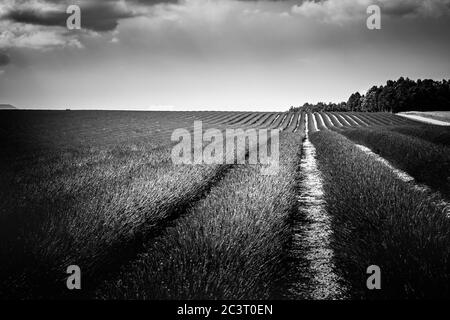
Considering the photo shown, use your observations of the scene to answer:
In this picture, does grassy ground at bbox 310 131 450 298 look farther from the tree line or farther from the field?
the tree line

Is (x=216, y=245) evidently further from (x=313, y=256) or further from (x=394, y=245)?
(x=394, y=245)

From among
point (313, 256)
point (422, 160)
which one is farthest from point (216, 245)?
point (422, 160)

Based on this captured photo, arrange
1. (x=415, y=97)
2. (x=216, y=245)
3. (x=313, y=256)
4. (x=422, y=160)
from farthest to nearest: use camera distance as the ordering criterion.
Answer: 1. (x=415, y=97)
2. (x=422, y=160)
3. (x=313, y=256)
4. (x=216, y=245)

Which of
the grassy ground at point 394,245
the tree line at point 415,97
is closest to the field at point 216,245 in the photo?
the grassy ground at point 394,245

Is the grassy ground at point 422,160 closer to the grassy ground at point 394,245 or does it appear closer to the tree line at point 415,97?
the grassy ground at point 394,245

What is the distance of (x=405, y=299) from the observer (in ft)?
6.07

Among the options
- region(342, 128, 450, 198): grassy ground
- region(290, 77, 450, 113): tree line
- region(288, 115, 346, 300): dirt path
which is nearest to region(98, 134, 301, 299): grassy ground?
region(288, 115, 346, 300): dirt path

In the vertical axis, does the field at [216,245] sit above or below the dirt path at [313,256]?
above

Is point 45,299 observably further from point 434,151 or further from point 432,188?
point 434,151

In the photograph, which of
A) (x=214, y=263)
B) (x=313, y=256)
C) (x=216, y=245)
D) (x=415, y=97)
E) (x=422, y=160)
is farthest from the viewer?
(x=415, y=97)

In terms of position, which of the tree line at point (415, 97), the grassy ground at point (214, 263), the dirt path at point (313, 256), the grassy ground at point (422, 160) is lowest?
the dirt path at point (313, 256)

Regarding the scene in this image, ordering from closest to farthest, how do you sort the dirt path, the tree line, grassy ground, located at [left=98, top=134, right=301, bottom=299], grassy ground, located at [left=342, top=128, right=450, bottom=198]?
grassy ground, located at [left=98, top=134, right=301, bottom=299]
the dirt path
grassy ground, located at [left=342, top=128, right=450, bottom=198]
the tree line

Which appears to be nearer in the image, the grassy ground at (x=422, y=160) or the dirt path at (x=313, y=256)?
the dirt path at (x=313, y=256)
